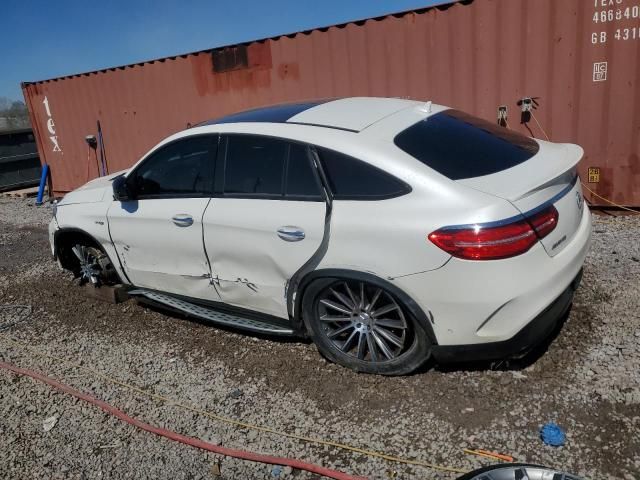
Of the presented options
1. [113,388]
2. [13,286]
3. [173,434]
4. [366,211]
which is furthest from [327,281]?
[13,286]

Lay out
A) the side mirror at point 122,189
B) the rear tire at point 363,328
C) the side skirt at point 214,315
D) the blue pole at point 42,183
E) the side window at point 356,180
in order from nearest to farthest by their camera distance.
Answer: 1. the side window at point 356,180
2. the rear tire at point 363,328
3. the side skirt at point 214,315
4. the side mirror at point 122,189
5. the blue pole at point 42,183

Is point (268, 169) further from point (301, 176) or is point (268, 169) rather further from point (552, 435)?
point (552, 435)

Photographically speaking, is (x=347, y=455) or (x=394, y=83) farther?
(x=394, y=83)

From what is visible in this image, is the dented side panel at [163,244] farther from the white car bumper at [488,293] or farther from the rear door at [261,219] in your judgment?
the white car bumper at [488,293]

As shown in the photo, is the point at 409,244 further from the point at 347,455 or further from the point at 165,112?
the point at 165,112

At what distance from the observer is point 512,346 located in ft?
8.50

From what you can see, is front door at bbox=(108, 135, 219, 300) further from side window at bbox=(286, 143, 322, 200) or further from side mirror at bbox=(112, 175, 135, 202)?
side window at bbox=(286, 143, 322, 200)

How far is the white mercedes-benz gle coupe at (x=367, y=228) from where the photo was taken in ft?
8.16

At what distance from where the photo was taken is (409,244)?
8.36ft

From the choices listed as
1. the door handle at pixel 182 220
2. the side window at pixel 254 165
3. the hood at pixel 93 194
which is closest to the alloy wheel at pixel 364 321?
the side window at pixel 254 165

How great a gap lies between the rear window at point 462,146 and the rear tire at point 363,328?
30.6 inches

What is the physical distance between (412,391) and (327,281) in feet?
2.69

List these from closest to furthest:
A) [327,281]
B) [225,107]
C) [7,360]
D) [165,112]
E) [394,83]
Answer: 1. [327,281]
2. [7,360]
3. [394,83]
4. [225,107]
5. [165,112]

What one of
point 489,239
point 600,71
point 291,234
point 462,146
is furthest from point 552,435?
point 600,71
